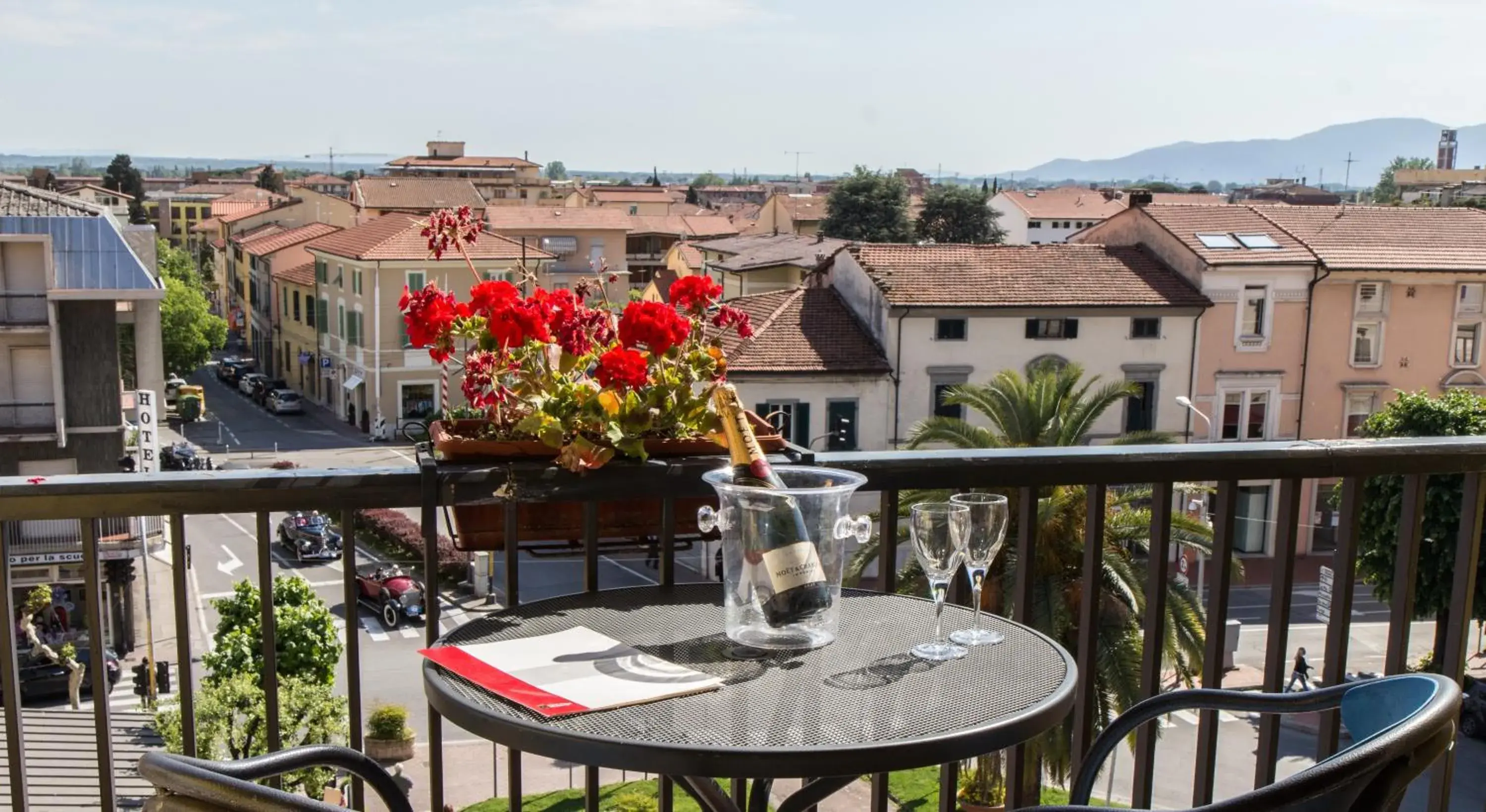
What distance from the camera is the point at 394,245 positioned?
31391mm

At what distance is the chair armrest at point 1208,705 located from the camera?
164 centimetres

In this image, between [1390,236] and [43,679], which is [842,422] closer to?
[1390,236]

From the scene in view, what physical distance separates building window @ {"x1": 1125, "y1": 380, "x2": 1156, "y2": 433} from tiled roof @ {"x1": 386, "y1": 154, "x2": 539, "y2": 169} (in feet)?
193

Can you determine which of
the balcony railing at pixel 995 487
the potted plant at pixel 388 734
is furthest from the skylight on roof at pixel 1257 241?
the balcony railing at pixel 995 487

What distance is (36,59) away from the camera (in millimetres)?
78250

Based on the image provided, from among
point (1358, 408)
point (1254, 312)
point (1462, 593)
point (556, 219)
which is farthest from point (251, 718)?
point (556, 219)

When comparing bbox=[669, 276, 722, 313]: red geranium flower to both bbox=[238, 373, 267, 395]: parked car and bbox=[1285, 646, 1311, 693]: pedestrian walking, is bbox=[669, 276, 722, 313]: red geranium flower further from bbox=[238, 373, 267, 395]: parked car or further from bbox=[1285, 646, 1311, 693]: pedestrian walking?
bbox=[238, 373, 267, 395]: parked car

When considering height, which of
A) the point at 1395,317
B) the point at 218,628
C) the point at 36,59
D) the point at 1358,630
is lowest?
the point at 1358,630

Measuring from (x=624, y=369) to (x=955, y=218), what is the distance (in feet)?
183

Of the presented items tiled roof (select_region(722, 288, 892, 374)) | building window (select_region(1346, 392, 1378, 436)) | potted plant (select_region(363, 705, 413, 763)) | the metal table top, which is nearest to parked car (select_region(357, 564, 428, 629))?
potted plant (select_region(363, 705, 413, 763))

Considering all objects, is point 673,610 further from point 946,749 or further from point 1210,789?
point 1210,789

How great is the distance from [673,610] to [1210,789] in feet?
3.58

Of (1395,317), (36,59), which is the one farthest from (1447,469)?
(36,59)

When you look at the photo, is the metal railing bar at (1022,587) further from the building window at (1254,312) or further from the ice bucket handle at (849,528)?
the building window at (1254,312)
